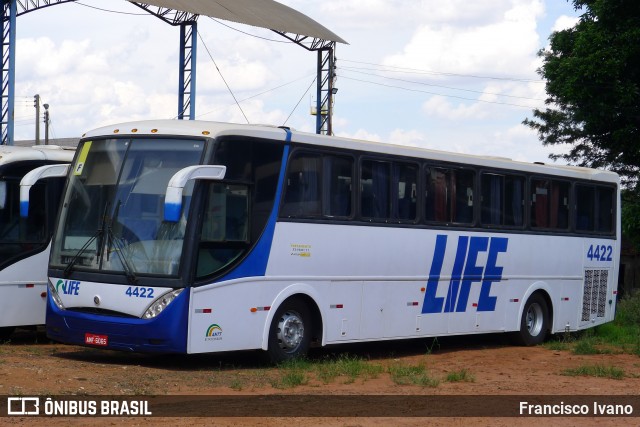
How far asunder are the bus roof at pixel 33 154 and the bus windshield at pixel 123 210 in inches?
73.0

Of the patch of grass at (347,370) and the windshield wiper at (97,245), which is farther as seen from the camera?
the windshield wiper at (97,245)

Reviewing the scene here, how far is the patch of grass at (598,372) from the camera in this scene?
14.4 m

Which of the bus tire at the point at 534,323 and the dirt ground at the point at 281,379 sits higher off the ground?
the bus tire at the point at 534,323

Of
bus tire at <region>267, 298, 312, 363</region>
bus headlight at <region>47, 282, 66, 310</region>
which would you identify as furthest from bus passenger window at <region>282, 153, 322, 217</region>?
bus headlight at <region>47, 282, 66, 310</region>

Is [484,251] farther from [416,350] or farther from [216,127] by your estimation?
[216,127]

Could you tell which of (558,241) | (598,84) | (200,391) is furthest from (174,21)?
(200,391)

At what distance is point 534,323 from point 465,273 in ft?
8.59

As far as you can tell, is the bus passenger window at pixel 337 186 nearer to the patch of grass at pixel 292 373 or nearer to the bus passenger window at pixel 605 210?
the patch of grass at pixel 292 373

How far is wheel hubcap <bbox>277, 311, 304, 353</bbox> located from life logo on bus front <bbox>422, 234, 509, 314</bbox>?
287 cm

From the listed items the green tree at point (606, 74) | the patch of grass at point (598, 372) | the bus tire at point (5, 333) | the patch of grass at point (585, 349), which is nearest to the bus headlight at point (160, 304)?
the bus tire at point (5, 333)

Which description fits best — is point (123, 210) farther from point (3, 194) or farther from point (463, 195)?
point (463, 195)

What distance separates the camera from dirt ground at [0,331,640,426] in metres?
10.3

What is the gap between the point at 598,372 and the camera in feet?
47.8

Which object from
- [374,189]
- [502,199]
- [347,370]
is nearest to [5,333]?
[347,370]
